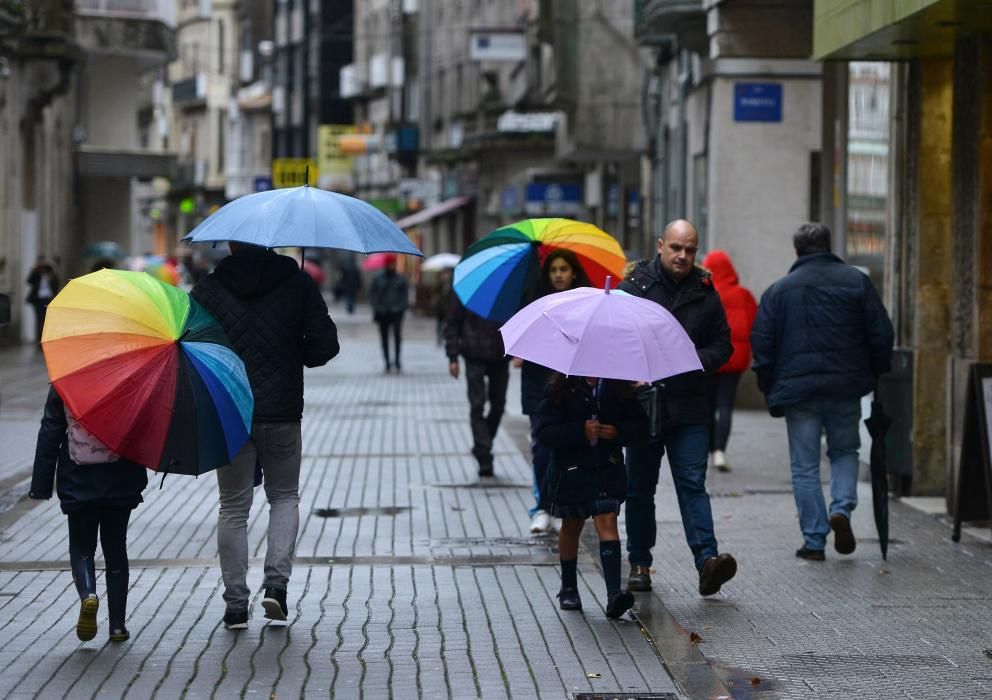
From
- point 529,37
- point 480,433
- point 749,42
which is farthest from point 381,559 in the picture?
point 529,37

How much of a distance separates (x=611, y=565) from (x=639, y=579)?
89cm

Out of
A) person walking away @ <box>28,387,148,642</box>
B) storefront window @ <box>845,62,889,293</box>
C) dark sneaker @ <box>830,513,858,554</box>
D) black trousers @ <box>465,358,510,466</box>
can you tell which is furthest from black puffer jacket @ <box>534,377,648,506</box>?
storefront window @ <box>845,62,889,293</box>

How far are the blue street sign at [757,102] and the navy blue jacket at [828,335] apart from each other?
10895 mm

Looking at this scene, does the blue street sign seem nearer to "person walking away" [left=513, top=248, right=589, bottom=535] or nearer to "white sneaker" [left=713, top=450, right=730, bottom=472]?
"white sneaker" [left=713, top=450, right=730, bottom=472]

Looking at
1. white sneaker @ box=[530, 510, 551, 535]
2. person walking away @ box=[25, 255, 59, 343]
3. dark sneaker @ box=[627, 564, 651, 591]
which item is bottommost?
white sneaker @ box=[530, 510, 551, 535]

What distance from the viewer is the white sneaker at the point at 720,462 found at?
15094 mm

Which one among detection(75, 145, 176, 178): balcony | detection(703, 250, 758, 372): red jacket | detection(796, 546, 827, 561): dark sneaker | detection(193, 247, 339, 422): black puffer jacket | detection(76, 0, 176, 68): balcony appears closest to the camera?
detection(193, 247, 339, 422): black puffer jacket

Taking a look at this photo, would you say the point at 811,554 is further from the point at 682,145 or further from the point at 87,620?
the point at 682,145

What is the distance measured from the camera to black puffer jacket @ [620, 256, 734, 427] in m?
9.28

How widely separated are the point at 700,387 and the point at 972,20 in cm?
349

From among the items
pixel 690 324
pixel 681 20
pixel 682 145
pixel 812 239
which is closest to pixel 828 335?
pixel 812 239

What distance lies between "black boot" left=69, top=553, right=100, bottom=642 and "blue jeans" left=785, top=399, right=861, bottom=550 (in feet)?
13.5

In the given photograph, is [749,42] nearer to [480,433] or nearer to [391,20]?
[480,433]

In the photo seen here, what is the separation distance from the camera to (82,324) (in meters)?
7.52
